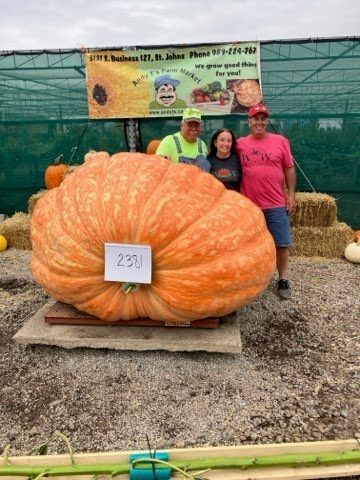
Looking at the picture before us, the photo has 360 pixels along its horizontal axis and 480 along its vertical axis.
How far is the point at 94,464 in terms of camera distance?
1.79m

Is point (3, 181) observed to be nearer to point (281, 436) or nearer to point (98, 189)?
point (98, 189)

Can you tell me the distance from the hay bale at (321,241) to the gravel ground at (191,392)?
92.7 inches

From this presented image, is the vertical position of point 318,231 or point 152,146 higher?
point 152,146

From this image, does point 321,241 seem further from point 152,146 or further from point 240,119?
point 152,146

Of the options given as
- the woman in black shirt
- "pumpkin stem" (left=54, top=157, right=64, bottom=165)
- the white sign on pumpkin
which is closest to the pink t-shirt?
the woman in black shirt

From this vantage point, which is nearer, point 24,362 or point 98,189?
point 98,189

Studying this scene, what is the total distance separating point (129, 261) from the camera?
249cm

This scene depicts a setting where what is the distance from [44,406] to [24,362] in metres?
0.54

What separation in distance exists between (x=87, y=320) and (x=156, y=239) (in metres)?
0.92

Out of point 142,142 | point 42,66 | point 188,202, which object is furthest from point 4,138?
point 188,202

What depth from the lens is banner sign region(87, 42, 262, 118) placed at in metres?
6.02

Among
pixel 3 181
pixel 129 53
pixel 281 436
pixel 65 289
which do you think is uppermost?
pixel 129 53

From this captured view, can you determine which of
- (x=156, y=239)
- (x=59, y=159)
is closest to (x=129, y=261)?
(x=156, y=239)

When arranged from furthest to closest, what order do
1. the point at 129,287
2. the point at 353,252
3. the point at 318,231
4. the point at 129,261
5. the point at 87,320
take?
the point at 318,231 → the point at 353,252 → the point at 87,320 → the point at 129,287 → the point at 129,261
